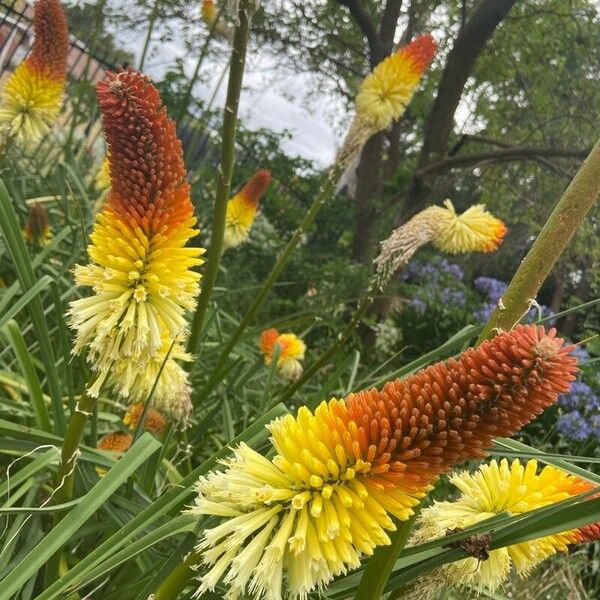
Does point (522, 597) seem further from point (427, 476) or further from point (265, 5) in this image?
point (265, 5)

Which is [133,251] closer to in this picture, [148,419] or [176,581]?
[176,581]

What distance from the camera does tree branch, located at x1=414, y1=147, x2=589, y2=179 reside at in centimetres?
761

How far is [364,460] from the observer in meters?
1.04

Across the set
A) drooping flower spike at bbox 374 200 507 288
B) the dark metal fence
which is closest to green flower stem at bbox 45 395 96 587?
the dark metal fence

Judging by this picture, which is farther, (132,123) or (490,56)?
(490,56)

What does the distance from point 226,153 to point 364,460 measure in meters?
1.24

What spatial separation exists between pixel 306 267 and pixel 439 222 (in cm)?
537

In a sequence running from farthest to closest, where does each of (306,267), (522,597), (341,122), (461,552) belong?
(341,122) → (306,267) → (522,597) → (461,552)

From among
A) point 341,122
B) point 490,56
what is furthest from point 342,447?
point 341,122

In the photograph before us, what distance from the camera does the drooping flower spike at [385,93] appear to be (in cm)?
311

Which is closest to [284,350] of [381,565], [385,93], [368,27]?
[385,93]

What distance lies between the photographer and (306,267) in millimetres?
8117

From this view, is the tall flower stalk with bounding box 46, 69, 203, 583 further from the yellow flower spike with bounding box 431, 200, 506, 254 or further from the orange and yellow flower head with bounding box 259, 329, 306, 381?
the orange and yellow flower head with bounding box 259, 329, 306, 381

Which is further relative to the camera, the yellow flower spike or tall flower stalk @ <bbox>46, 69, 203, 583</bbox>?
the yellow flower spike
